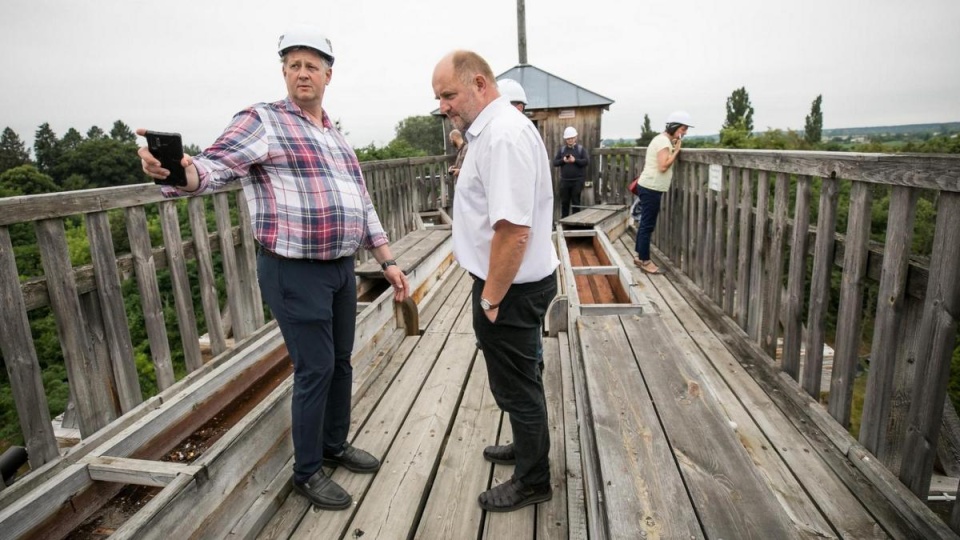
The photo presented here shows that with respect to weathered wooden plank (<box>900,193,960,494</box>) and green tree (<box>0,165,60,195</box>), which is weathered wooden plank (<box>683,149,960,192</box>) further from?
green tree (<box>0,165,60,195</box>)

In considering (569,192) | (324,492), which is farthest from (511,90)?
(569,192)

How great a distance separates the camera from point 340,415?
8.21ft

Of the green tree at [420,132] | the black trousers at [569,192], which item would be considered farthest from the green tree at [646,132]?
the black trousers at [569,192]

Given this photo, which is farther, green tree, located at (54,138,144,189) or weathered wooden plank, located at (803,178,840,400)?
green tree, located at (54,138,144,189)

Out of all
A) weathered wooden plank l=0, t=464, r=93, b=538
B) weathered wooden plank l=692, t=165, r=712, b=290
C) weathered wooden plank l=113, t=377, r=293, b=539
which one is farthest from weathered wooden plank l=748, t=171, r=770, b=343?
weathered wooden plank l=0, t=464, r=93, b=538

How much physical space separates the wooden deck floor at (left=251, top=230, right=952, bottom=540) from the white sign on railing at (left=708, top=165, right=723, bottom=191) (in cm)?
185

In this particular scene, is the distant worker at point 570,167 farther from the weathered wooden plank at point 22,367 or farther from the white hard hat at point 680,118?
the weathered wooden plank at point 22,367

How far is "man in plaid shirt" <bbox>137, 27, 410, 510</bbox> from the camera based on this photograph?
6.72 ft

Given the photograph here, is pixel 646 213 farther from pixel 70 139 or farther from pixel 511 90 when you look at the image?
pixel 70 139

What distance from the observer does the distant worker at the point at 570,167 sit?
967 centimetres

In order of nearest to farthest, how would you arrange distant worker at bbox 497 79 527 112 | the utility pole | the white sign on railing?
distant worker at bbox 497 79 527 112
the white sign on railing
the utility pole

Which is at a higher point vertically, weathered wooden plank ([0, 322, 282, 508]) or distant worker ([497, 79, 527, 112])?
distant worker ([497, 79, 527, 112])

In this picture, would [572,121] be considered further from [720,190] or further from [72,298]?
[72,298]

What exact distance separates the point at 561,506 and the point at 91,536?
1.87 meters
